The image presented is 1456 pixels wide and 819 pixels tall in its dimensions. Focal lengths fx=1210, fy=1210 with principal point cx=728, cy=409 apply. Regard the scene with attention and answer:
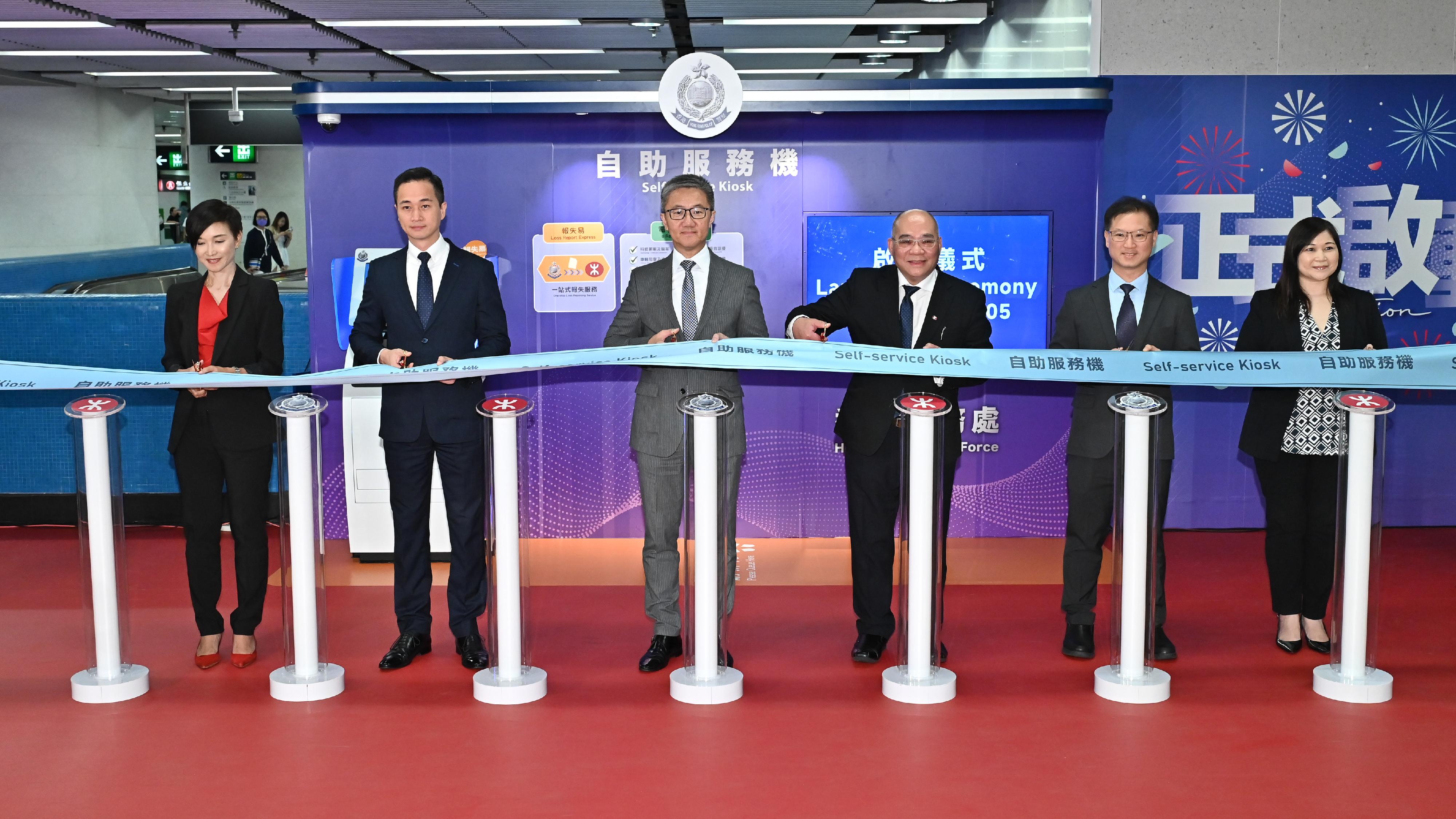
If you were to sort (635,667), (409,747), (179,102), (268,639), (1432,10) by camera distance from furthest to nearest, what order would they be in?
(179,102) → (1432,10) → (268,639) → (635,667) → (409,747)

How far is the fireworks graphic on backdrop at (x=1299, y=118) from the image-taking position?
6.23 m

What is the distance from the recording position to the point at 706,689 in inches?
154

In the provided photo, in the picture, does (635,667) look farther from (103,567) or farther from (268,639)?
(103,567)

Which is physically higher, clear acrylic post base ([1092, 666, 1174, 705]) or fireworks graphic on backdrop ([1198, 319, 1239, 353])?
fireworks graphic on backdrop ([1198, 319, 1239, 353])

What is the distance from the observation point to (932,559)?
3984 millimetres

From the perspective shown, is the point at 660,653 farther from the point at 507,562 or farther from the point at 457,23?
the point at 457,23

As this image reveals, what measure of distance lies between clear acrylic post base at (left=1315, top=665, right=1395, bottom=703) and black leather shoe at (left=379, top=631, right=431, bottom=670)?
10.1 ft

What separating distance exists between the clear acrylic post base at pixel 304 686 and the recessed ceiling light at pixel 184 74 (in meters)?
12.6

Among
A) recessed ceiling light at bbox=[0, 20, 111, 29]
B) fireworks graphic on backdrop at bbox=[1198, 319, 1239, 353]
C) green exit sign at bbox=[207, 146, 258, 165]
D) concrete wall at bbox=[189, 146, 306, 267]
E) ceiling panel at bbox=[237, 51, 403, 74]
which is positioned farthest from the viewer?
concrete wall at bbox=[189, 146, 306, 267]

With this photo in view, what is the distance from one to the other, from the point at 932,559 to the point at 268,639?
255cm

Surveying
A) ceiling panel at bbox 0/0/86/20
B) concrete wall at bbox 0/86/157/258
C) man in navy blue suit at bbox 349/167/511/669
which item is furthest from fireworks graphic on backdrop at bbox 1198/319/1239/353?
concrete wall at bbox 0/86/157/258

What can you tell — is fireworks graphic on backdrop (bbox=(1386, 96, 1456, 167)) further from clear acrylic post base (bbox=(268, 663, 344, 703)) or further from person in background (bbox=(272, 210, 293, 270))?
person in background (bbox=(272, 210, 293, 270))

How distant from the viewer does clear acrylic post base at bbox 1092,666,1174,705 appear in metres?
3.92

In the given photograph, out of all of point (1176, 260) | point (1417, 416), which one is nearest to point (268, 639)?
point (1176, 260)
